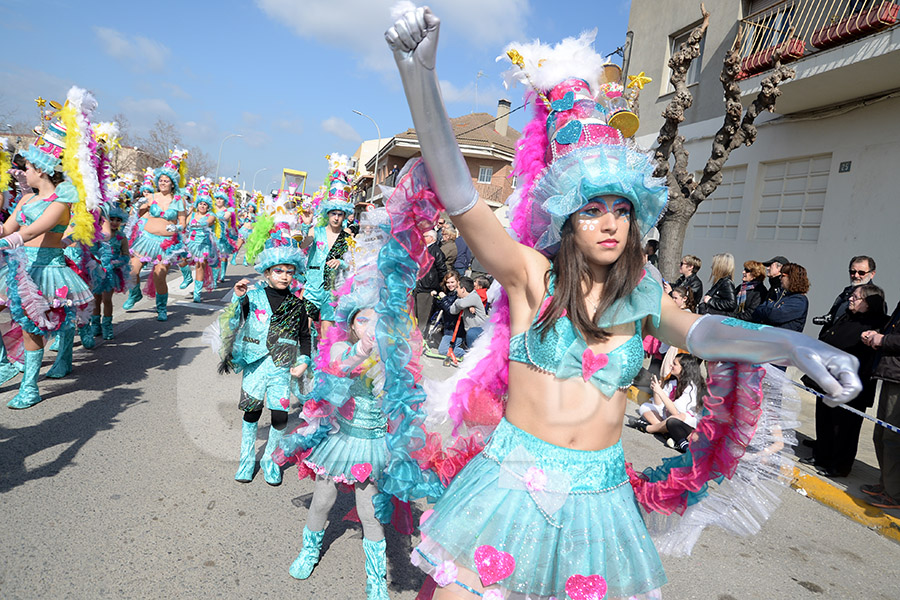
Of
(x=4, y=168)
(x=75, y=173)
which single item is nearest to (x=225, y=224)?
(x=4, y=168)

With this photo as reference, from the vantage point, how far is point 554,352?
174 centimetres

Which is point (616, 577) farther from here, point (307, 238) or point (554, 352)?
point (307, 238)

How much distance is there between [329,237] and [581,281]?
15.7ft

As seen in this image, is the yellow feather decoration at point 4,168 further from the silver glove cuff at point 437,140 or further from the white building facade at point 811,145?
the white building facade at point 811,145

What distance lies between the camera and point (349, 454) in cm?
291

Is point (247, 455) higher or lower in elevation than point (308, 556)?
higher

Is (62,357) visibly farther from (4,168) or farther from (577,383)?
(577,383)

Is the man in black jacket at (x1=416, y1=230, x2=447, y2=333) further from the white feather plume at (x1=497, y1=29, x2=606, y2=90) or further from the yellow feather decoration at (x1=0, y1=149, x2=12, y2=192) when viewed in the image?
the white feather plume at (x1=497, y1=29, x2=606, y2=90)

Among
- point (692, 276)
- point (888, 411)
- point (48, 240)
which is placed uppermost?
point (692, 276)

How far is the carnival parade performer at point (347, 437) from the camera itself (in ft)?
9.16

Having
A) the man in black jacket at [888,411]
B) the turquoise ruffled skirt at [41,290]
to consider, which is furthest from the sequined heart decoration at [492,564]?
the turquoise ruffled skirt at [41,290]

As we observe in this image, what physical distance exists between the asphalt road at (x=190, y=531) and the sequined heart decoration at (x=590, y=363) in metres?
1.94

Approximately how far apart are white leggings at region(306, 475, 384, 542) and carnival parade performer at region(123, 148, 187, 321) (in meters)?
7.16

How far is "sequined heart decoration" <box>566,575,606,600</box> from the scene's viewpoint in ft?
5.26
